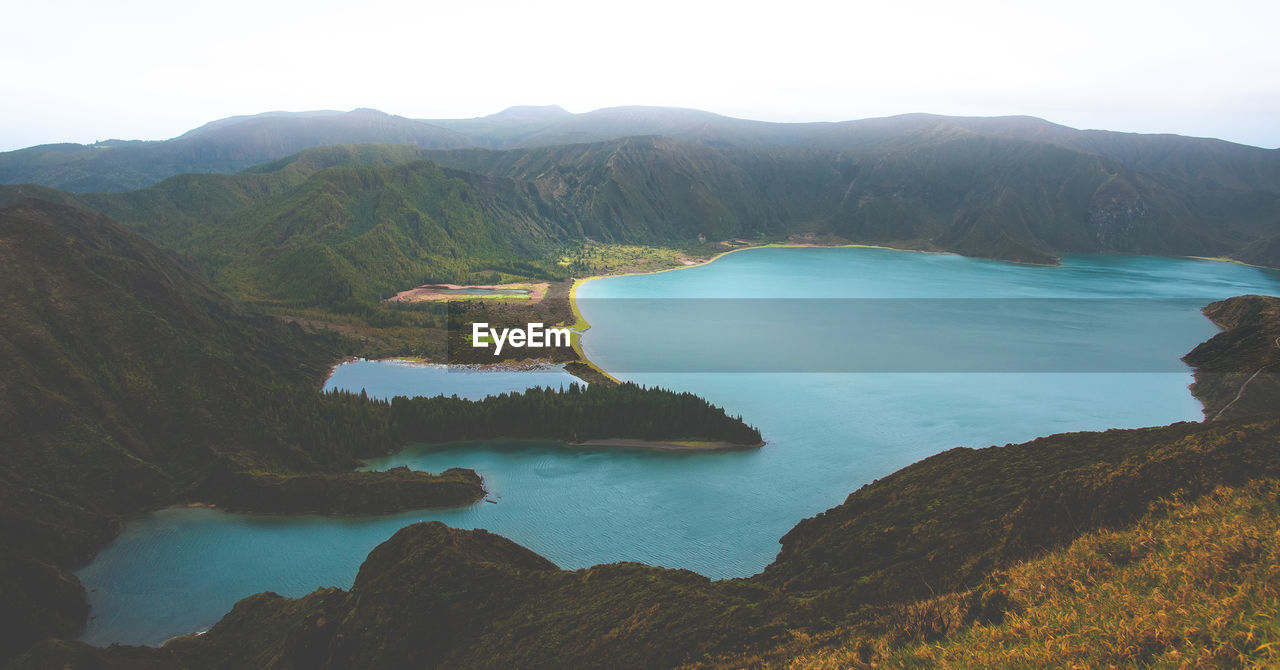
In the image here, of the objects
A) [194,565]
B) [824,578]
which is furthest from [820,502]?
[194,565]

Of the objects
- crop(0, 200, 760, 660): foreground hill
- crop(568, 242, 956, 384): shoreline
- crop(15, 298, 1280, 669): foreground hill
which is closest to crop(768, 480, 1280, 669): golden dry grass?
crop(15, 298, 1280, 669): foreground hill

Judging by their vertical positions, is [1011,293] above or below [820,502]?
above

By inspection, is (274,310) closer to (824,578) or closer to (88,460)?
(88,460)

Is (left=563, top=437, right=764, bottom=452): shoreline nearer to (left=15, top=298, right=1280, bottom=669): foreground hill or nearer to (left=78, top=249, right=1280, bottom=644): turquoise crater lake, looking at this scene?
(left=78, top=249, right=1280, bottom=644): turquoise crater lake

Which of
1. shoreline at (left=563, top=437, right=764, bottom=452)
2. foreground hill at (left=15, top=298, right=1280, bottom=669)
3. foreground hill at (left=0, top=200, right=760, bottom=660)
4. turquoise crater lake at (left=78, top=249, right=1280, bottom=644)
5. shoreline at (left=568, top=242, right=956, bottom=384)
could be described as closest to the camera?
foreground hill at (left=15, top=298, right=1280, bottom=669)

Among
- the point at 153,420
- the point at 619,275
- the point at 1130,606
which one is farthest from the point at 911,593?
the point at 619,275

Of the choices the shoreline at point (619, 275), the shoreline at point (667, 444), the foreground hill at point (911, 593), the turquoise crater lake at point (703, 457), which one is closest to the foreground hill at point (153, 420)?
the shoreline at point (667, 444)
